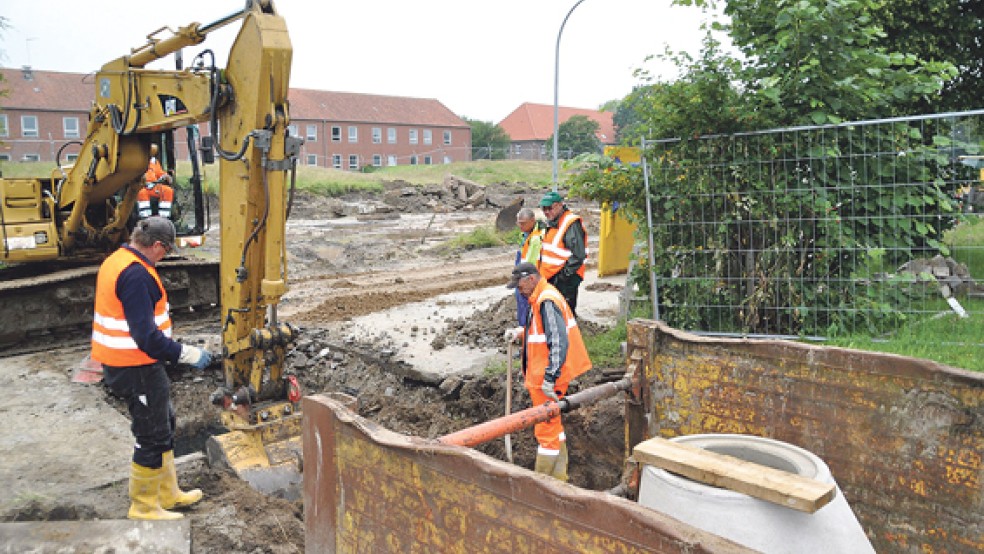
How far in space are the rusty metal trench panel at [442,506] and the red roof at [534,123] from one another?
71.9 meters

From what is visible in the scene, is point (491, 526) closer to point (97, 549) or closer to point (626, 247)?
point (97, 549)

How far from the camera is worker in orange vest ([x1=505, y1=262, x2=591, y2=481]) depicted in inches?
208

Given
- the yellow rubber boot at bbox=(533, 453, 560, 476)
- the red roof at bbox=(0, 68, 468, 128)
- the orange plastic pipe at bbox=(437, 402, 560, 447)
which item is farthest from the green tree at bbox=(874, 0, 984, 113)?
the red roof at bbox=(0, 68, 468, 128)

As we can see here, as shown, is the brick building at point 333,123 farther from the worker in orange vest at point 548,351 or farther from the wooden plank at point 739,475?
the wooden plank at point 739,475

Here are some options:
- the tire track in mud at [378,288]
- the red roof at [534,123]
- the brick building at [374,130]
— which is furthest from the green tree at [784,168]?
the red roof at [534,123]

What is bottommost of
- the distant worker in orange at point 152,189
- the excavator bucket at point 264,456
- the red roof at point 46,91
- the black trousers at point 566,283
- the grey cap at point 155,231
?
the excavator bucket at point 264,456

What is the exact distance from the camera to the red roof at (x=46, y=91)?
48.0 metres

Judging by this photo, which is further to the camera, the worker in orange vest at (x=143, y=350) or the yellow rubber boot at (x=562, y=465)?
the yellow rubber boot at (x=562, y=465)

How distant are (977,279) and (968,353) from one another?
57 cm

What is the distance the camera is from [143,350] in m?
4.71

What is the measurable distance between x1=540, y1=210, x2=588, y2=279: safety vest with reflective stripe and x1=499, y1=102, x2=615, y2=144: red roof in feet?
220

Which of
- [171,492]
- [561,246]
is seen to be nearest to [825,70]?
[561,246]

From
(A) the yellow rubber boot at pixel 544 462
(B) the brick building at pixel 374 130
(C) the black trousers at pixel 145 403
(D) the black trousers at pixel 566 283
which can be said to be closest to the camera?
(C) the black trousers at pixel 145 403

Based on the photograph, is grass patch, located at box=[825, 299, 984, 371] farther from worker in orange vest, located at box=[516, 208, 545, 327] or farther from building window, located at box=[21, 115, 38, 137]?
building window, located at box=[21, 115, 38, 137]
